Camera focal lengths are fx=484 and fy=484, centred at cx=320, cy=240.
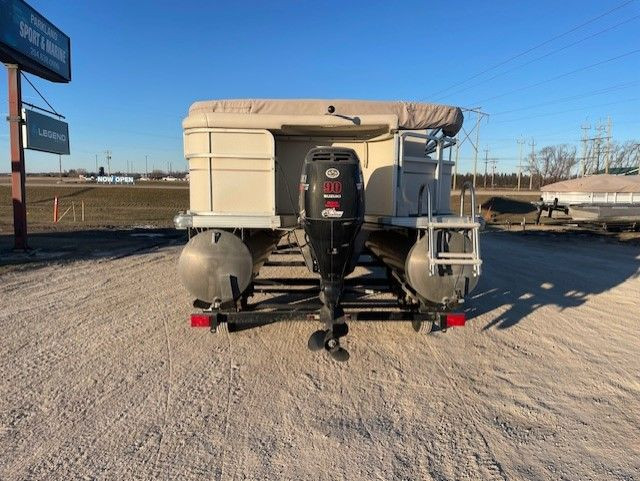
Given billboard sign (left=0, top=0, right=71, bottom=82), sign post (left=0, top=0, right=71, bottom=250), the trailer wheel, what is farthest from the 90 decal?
billboard sign (left=0, top=0, right=71, bottom=82)

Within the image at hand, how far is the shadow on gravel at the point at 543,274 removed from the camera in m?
7.53

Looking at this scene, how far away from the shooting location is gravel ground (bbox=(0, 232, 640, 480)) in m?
3.23

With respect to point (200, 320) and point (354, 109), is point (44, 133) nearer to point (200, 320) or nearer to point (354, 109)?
point (354, 109)

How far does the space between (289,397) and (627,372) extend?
3.44m

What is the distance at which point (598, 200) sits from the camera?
2269cm

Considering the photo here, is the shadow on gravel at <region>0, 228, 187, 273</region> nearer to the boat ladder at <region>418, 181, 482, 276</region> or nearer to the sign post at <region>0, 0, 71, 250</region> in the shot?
the sign post at <region>0, 0, 71, 250</region>

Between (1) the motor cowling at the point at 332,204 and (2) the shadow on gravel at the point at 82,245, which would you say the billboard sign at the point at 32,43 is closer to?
(2) the shadow on gravel at the point at 82,245

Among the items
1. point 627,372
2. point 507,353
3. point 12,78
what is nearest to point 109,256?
point 12,78

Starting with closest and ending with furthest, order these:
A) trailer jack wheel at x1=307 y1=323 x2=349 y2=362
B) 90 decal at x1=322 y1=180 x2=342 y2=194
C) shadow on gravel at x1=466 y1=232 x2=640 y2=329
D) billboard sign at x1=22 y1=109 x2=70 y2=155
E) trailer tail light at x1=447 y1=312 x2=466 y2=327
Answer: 90 decal at x1=322 y1=180 x2=342 y2=194
trailer jack wheel at x1=307 y1=323 x2=349 y2=362
trailer tail light at x1=447 y1=312 x2=466 y2=327
shadow on gravel at x1=466 y1=232 x2=640 y2=329
billboard sign at x1=22 y1=109 x2=70 y2=155

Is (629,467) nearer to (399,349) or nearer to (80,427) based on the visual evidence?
(399,349)

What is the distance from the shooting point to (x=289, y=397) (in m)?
4.21

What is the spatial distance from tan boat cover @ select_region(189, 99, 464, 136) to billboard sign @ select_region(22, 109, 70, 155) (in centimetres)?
898

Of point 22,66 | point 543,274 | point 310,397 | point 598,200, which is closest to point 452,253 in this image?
point 310,397

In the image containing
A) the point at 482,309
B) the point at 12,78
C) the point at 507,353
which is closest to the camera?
the point at 507,353
